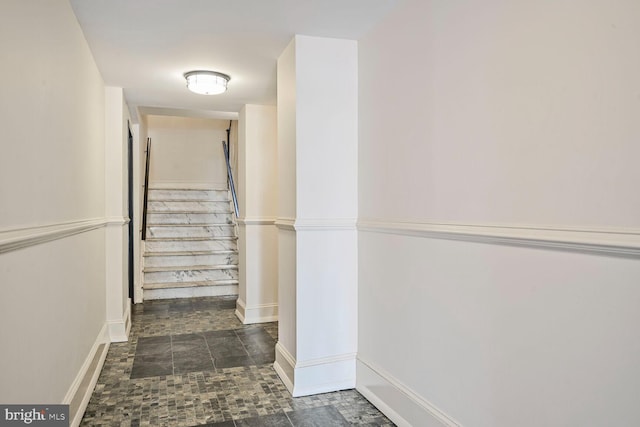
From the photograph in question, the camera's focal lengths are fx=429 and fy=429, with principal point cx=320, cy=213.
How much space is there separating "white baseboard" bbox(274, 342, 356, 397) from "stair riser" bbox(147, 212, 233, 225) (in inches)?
156

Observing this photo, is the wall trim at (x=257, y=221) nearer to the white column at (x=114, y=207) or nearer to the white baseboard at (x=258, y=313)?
the white baseboard at (x=258, y=313)

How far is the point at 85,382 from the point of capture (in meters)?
2.31

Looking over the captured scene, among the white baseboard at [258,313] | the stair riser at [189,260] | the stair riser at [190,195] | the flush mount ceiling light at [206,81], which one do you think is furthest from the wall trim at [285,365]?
the stair riser at [190,195]

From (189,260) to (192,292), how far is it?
0.56 meters

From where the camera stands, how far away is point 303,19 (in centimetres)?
225

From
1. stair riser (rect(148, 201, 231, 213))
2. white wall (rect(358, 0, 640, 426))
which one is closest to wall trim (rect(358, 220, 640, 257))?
white wall (rect(358, 0, 640, 426))

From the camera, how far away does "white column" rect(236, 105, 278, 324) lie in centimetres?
404

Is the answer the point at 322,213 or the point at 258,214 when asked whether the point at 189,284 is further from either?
the point at 322,213

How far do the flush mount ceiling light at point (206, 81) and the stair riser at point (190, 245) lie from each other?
2975mm

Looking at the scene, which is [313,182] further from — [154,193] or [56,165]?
[154,193]

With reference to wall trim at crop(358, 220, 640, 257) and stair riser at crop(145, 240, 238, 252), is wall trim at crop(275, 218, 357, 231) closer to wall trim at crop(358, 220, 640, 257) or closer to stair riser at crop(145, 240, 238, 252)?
wall trim at crop(358, 220, 640, 257)

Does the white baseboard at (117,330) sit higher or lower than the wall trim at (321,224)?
lower

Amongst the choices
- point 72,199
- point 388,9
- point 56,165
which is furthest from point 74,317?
point 388,9

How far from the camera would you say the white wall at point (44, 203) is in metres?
1.26
